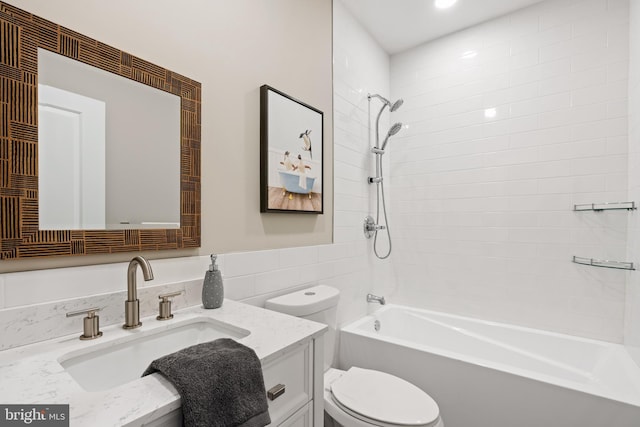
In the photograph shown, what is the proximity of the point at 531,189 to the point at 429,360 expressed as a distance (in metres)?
1.35

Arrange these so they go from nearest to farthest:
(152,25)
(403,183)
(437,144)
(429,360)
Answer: (152,25) < (429,360) < (437,144) < (403,183)

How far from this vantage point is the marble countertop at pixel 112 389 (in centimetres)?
55

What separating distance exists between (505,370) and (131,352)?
1.64m

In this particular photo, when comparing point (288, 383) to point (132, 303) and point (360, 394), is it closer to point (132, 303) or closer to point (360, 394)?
point (132, 303)

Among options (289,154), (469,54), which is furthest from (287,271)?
(469,54)

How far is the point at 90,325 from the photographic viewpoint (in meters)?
0.88

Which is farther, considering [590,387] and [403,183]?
[403,183]

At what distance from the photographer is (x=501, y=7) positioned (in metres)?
2.13

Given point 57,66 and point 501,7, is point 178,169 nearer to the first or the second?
point 57,66

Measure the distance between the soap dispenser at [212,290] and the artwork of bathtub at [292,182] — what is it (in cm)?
62

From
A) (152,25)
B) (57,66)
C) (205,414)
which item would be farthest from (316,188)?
(205,414)

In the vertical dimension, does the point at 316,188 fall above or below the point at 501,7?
below

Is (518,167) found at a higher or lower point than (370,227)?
higher

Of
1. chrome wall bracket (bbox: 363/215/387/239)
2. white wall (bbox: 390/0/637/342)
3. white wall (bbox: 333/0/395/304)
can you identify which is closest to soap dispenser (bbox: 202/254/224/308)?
white wall (bbox: 333/0/395/304)
